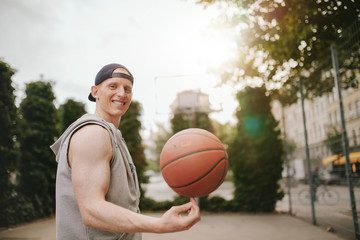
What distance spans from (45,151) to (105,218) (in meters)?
9.99

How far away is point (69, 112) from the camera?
11.5 metres

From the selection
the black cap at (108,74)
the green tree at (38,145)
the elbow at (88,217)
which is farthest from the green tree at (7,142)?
the elbow at (88,217)

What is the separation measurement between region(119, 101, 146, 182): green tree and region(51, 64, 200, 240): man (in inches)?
394

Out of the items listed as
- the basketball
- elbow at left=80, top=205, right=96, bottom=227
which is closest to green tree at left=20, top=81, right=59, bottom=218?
the basketball

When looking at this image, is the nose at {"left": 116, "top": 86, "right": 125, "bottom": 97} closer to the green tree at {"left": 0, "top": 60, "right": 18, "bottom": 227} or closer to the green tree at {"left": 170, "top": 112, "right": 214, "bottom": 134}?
the green tree at {"left": 0, "top": 60, "right": 18, "bottom": 227}

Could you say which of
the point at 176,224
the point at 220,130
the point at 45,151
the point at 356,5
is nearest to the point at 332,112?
the point at 220,130

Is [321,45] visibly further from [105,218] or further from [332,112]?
[332,112]

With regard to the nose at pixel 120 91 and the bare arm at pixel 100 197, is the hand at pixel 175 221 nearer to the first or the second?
the bare arm at pixel 100 197

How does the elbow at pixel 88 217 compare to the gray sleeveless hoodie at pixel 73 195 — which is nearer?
the elbow at pixel 88 217

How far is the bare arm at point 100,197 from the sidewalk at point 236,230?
592 centimetres

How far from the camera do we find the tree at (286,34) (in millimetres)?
7254

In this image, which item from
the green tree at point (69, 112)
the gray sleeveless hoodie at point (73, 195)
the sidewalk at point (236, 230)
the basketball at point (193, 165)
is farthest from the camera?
the green tree at point (69, 112)

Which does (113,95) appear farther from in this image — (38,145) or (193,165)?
(38,145)

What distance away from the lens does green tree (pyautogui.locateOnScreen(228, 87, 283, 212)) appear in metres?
10.0
